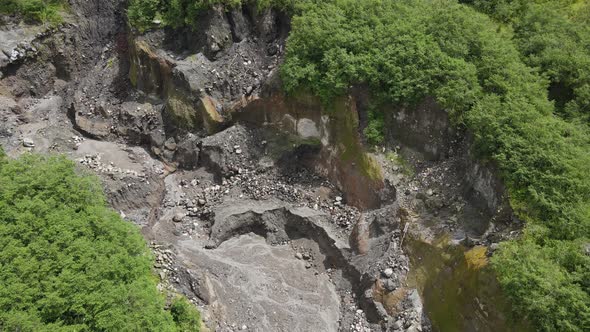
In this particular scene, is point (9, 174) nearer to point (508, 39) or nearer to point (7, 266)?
point (7, 266)

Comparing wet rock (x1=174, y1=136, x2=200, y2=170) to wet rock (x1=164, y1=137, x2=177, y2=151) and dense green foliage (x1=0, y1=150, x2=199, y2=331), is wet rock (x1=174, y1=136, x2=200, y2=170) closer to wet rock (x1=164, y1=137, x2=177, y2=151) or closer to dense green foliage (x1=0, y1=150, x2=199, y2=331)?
wet rock (x1=164, y1=137, x2=177, y2=151)

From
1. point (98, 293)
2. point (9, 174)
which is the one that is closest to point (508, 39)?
point (98, 293)

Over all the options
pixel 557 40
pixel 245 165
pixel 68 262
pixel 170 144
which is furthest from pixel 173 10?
pixel 557 40

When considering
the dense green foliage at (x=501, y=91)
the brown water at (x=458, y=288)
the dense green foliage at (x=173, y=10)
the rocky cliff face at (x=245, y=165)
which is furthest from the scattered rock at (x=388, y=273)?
the dense green foliage at (x=173, y=10)

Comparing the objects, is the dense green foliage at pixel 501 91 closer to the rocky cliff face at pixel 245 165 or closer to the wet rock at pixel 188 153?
the rocky cliff face at pixel 245 165

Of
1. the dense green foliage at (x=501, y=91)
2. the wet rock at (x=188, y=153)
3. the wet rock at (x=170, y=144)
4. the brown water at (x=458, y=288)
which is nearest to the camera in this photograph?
the dense green foliage at (x=501, y=91)

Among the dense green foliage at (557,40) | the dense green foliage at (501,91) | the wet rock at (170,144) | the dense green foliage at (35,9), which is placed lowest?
the wet rock at (170,144)

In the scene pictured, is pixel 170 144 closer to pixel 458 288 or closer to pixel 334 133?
pixel 334 133
